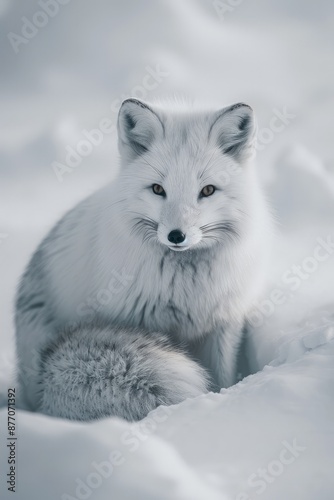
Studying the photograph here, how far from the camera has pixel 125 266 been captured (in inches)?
99.3

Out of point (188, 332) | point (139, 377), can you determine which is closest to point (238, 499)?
point (139, 377)

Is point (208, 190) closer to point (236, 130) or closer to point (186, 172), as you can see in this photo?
point (186, 172)

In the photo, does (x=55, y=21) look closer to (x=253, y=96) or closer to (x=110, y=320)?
(x=253, y=96)

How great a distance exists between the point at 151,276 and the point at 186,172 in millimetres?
506

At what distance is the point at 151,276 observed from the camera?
2.50m

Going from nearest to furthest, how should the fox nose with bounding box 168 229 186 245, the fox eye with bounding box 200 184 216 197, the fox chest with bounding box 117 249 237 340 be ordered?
the fox nose with bounding box 168 229 186 245 → the fox eye with bounding box 200 184 216 197 → the fox chest with bounding box 117 249 237 340

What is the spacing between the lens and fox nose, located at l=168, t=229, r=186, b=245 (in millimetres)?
2141

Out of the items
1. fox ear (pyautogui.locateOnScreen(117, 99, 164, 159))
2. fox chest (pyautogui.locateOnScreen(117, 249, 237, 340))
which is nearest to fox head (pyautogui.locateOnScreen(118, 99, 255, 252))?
fox ear (pyautogui.locateOnScreen(117, 99, 164, 159))

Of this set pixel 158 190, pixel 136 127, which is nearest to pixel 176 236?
pixel 158 190

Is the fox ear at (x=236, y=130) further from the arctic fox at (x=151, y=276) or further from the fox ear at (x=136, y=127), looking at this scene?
the fox ear at (x=136, y=127)

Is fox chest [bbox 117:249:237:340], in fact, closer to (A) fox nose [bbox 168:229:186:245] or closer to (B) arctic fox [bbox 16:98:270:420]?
(B) arctic fox [bbox 16:98:270:420]

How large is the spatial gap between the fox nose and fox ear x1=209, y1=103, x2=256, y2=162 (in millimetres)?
484

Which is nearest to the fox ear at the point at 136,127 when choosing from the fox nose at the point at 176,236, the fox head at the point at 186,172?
the fox head at the point at 186,172

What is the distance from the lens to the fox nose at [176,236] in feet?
7.02
